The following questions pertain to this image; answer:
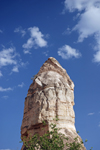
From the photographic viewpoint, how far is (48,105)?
2664 centimetres

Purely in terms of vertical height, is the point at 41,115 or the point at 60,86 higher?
the point at 60,86

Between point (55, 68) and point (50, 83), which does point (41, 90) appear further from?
point (55, 68)

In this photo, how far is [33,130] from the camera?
26.6 m

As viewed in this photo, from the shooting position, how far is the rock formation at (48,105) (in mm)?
26047

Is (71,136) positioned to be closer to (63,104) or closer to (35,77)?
(63,104)

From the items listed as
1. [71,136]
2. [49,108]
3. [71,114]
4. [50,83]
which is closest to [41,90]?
[50,83]

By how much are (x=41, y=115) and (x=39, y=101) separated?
1.98m

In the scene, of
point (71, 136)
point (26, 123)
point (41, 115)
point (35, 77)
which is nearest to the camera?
point (71, 136)

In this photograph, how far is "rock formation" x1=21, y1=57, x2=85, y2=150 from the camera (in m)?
26.0

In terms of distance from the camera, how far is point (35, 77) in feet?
106

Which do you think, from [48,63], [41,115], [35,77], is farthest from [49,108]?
[48,63]

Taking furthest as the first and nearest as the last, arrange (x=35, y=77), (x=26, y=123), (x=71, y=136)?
(x=35, y=77)
(x=26, y=123)
(x=71, y=136)

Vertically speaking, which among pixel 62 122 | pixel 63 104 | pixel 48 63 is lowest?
pixel 62 122

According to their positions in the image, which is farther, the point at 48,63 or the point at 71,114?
the point at 48,63
